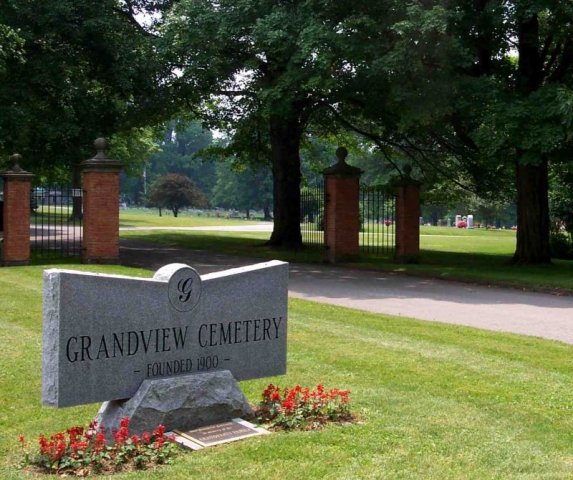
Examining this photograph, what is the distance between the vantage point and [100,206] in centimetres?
1978

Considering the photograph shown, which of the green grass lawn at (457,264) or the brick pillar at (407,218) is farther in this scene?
the brick pillar at (407,218)

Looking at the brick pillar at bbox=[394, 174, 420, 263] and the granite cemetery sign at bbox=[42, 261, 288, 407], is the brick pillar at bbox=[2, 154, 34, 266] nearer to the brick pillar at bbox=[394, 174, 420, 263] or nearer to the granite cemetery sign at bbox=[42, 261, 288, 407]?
the brick pillar at bbox=[394, 174, 420, 263]

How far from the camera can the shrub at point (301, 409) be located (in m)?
6.11

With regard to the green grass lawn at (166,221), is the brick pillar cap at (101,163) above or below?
above

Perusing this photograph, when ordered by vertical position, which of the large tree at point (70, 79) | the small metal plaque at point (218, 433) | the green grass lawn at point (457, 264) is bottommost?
the small metal plaque at point (218, 433)

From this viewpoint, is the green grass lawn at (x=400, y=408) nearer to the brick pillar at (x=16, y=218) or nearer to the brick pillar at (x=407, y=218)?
the brick pillar at (x=16, y=218)

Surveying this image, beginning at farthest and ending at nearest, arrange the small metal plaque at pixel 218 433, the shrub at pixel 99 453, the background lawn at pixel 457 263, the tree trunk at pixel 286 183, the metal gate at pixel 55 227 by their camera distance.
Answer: the tree trunk at pixel 286 183
the metal gate at pixel 55 227
the background lawn at pixel 457 263
the small metal plaque at pixel 218 433
the shrub at pixel 99 453

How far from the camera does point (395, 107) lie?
758 inches

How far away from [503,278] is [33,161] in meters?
13.5

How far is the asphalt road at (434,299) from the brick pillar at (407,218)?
2334 millimetres

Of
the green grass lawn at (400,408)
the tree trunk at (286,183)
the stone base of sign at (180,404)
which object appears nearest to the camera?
the green grass lawn at (400,408)

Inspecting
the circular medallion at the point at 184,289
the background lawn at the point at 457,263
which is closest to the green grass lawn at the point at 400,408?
the circular medallion at the point at 184,289

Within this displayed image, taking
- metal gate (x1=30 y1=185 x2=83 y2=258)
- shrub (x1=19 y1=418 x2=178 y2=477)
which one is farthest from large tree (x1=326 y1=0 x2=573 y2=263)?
shrub (x1=19 y1=418 x2=178 y2=477)

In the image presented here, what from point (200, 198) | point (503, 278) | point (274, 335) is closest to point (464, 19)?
point (503, 278)
